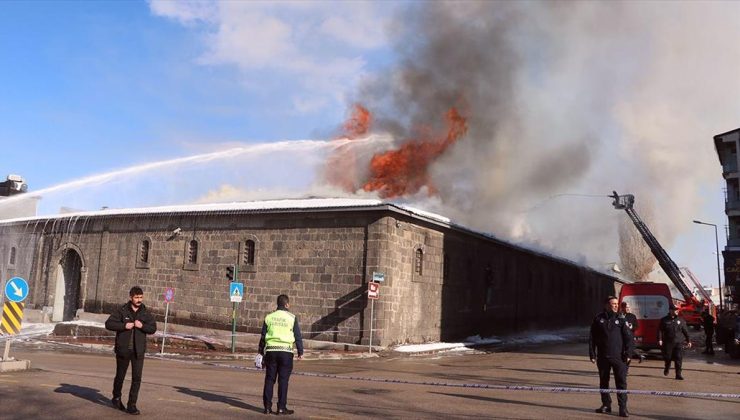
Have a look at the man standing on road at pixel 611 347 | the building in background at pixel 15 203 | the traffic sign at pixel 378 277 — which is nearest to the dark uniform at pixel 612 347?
the man standing on road at pixel 611 347

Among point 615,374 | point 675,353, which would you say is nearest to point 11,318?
point 615,374

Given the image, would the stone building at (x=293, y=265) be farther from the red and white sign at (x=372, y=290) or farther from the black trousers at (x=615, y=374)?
the black trousers at (x=615, y=374)

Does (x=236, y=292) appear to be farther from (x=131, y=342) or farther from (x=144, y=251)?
(x=131, y=342)

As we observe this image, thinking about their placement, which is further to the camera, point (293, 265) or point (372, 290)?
point (293, 265)

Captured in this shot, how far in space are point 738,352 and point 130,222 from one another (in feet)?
89.6

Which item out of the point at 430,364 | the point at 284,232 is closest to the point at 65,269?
the point at 284,232

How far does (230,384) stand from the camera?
12.0 metres

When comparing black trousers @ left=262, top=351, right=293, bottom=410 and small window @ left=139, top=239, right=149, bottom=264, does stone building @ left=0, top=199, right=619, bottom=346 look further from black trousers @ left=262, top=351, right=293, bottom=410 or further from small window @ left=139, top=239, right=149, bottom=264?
black trousers @ left=262, top=351, right=293, bottom=410

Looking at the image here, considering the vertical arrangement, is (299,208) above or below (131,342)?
above

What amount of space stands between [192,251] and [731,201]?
151ft

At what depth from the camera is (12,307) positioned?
40.9 ft

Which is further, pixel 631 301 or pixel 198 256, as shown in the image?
pixel 198 256

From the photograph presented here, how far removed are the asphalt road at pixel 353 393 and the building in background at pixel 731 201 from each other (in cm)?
3777

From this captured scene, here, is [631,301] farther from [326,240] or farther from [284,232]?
[284,232]
